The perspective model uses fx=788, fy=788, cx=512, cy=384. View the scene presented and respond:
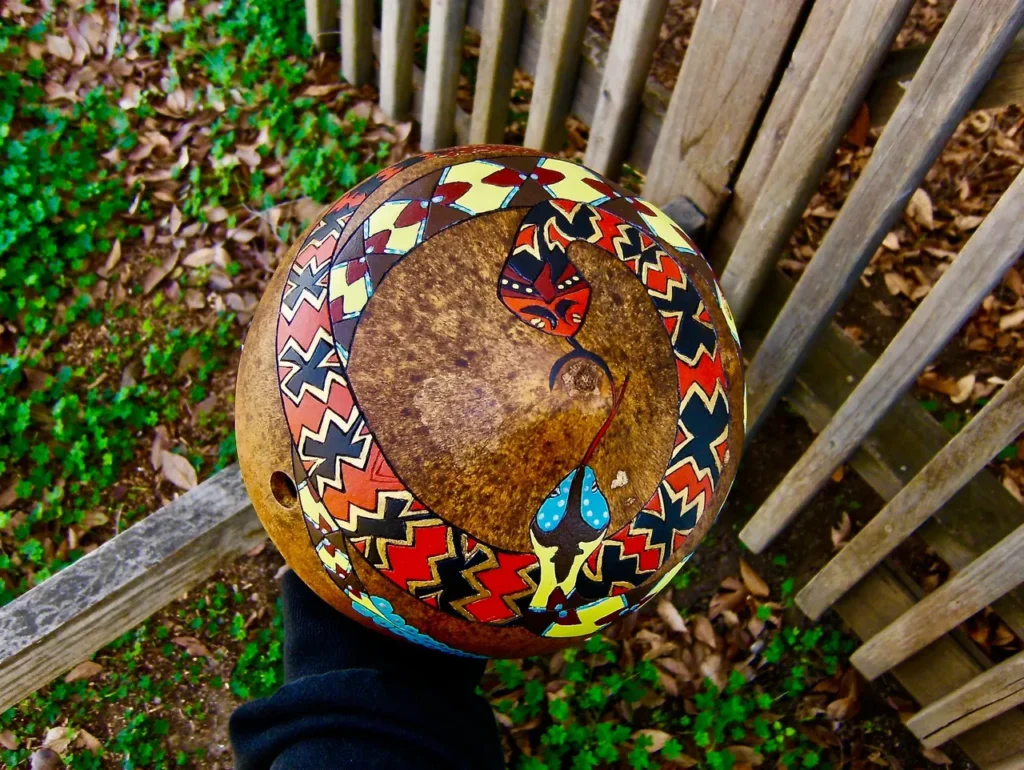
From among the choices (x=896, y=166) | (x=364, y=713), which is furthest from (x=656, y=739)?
(x=896, y=166)

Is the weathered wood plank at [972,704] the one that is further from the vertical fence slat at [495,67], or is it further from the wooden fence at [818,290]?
the vertical fence slat at [495,67]

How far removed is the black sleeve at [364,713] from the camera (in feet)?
4.47

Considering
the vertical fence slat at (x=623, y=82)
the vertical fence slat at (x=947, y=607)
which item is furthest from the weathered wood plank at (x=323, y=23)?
the vertical fence slat at (x=947, y=607)

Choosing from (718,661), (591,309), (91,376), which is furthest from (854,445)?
(91,376)

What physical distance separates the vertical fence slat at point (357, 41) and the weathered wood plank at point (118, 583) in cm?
193

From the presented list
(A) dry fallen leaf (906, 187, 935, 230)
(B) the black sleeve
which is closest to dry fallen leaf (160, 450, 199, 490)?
(B) the black sleeve

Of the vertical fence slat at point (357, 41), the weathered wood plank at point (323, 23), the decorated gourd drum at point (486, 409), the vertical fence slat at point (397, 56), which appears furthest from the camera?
the weathered wood plank at point (323, 23)

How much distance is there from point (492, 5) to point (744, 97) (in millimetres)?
935

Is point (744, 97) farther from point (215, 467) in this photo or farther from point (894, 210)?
point (215, 467)

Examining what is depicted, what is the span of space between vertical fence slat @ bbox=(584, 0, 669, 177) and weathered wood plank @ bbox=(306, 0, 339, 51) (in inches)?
58.5

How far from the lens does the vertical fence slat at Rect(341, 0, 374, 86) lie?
2934 mm

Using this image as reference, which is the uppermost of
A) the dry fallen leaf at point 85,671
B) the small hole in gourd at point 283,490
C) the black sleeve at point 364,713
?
the small hole in gourd at point 283,490

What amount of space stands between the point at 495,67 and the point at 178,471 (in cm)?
166

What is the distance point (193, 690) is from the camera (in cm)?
233
